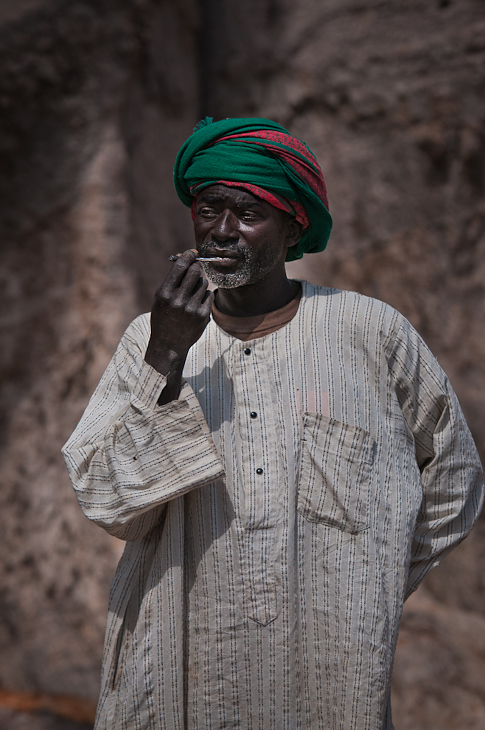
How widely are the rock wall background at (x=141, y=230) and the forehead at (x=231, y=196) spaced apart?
6.98ft

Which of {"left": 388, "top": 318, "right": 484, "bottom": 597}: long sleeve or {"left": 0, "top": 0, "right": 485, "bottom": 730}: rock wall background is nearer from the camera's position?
{"left": 388, "top": 318, "right": 484, "bottom": 597}: long sleeve

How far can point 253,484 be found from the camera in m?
1.58

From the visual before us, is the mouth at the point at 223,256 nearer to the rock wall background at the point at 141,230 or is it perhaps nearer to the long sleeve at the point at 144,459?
the long sleeve at the point at 144,459

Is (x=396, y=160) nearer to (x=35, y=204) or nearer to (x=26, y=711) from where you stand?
(x=35, y=204)

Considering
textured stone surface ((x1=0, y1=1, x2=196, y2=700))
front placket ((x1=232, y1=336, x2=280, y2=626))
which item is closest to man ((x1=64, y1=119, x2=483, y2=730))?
front placket ((x1=232, y1=336, x2=280, y2=626))

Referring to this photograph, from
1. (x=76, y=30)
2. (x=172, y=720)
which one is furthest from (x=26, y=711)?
(x=76, y=30)

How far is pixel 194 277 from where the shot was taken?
1.46 meters

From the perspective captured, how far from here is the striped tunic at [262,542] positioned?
5.09ft

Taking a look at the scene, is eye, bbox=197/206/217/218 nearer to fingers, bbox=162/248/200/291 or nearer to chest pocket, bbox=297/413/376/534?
fingers, bbox=162/248/200/291

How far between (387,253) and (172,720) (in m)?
3.22

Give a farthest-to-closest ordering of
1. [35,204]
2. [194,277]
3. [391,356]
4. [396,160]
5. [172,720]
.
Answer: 1. [396,160]
2. [35,204]
3. [391,356]
4. [172,720]
5. [194,277]

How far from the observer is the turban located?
1.61 metres

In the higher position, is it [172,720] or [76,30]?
[76,30]

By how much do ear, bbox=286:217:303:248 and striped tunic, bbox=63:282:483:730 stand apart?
11.2 inches
